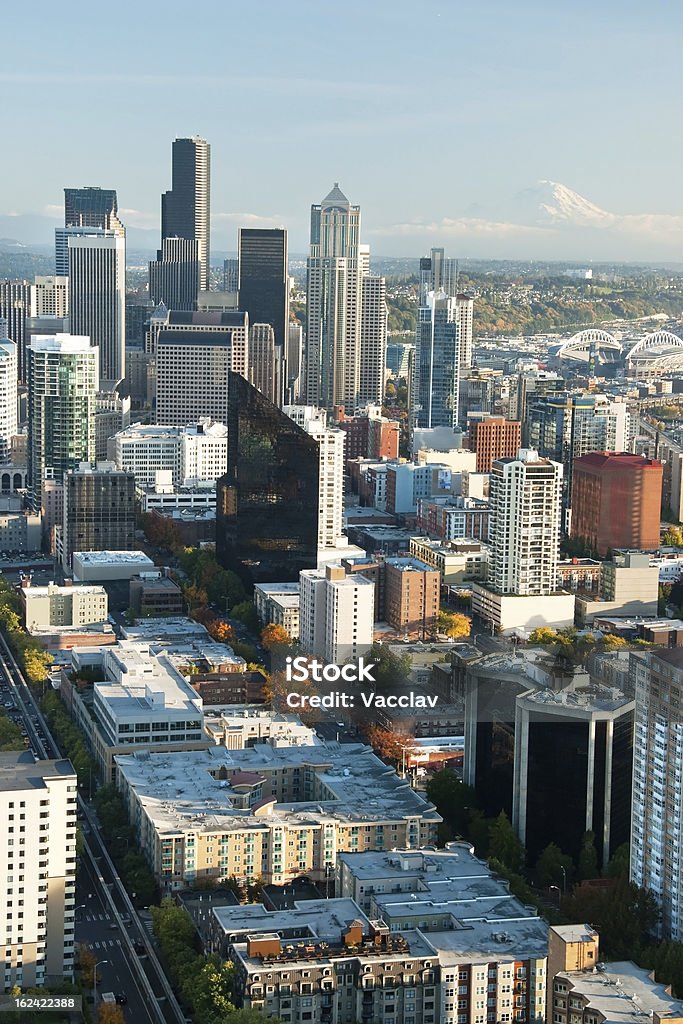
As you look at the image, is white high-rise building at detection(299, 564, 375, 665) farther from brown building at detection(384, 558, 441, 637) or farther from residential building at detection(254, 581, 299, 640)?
brown building at detection(384, 558, 441, 637)

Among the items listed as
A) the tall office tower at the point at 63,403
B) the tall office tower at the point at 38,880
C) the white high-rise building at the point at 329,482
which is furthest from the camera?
the tall office tower at the point at 63,403

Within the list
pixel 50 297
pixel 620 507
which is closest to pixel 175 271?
pixel 50 297

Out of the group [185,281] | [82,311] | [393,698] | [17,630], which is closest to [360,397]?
[82,311]

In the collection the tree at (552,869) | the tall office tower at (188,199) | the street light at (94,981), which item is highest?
the tall office tower at (188,199)

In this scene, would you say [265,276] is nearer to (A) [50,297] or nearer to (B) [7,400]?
(A) [50,297]

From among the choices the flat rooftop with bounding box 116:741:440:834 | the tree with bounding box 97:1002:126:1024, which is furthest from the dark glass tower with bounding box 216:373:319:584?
the tree with bounding box 97:1002:126:1024

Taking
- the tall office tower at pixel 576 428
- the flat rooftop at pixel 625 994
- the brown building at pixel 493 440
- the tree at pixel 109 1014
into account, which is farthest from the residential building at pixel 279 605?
the brown building at pixel 493 440

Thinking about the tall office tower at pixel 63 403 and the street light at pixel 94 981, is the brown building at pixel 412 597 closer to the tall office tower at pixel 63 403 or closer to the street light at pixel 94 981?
the tall office tower at pixel 63 403

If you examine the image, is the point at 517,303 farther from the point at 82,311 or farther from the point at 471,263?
the point at 82,311
